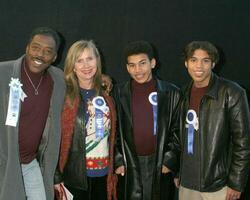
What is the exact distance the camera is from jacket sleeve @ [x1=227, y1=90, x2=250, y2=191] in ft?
8.20

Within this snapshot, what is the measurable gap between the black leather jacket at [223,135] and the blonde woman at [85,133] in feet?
2.49

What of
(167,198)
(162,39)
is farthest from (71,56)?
(167,198)

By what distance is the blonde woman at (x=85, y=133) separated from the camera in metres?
2.70

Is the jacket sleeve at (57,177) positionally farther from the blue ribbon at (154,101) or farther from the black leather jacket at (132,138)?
the blue ribbon at (154,101)

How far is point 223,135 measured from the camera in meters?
2.55

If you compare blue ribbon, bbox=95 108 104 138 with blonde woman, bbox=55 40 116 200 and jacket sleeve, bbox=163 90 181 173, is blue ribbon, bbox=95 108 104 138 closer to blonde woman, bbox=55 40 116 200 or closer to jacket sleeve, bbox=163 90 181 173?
blonde woman, bbox=55 40 116 200

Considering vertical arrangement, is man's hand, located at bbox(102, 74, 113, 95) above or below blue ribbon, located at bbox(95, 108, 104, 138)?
above

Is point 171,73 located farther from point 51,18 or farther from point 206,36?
point 51,18

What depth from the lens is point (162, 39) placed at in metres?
3.63

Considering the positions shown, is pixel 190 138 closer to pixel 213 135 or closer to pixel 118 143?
pixel 213 135

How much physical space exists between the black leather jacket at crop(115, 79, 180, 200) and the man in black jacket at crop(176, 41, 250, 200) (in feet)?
0.79

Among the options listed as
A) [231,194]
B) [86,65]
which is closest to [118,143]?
[86,65]

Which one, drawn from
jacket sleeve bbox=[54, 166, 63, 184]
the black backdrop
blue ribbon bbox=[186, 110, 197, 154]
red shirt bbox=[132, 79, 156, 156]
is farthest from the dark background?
jacket sleeve bbox=[54, 166, 63, 184]

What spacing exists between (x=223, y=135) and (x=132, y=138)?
0.75 m
